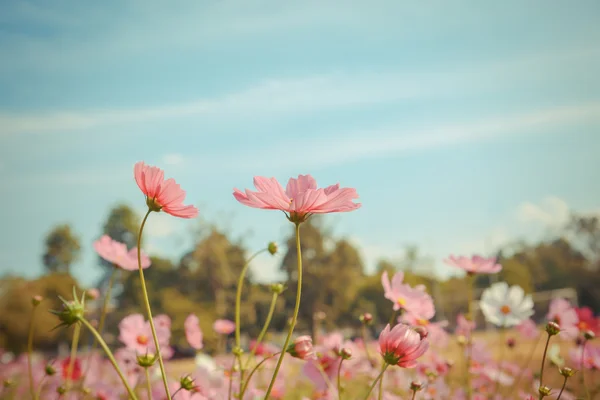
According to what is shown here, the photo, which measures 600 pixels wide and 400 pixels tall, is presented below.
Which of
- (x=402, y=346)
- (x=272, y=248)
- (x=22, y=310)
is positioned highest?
(x=272, y=248)

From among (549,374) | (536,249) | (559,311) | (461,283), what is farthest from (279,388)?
(536,249)

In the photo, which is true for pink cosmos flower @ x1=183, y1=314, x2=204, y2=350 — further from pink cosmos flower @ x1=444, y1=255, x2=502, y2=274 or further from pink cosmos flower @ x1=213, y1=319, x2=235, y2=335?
pink cosmos flower @ x1=444, y1=255, x2=502, y2=274

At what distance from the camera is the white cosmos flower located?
1533 millimetres

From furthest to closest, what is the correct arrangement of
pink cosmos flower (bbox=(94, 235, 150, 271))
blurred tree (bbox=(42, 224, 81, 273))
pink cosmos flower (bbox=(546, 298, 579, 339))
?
blurred tree (bbox=(42, 224, 81, 273)) < pink cosmos flower (bbox=(546, 298, 579, 339)) < pink cosmos flower (bbox=(94, 235, 150, 271))

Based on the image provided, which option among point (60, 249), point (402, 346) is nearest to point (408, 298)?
point (402, 346)

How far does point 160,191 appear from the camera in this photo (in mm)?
715

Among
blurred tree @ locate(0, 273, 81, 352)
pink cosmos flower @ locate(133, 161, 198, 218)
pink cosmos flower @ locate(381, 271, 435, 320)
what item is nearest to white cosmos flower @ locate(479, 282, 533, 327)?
pink cosmos flower @ locate(381, 271, 435, 320)

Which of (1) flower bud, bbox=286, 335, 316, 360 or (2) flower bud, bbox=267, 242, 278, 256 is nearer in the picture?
(1) flower bud, bbox=286, 335, 316, 360

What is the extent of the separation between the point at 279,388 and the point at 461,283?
70.1 ft

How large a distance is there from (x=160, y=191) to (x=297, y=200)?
208 mm

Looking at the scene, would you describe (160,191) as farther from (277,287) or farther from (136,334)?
(136,334)

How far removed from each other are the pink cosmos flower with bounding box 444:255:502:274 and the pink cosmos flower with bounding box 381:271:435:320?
0.18 metres

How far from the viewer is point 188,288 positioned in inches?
657

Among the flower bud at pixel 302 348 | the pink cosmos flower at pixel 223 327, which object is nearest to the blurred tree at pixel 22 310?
the pink cosmos flower at pixel 223 327
